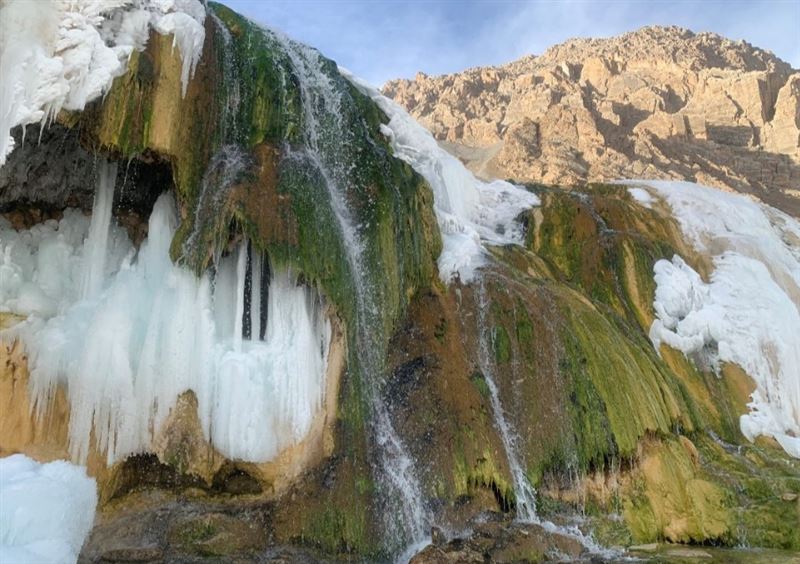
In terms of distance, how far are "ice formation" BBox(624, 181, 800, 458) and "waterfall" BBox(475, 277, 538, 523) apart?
13.0 ft

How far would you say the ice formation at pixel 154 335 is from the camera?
23.5 feet

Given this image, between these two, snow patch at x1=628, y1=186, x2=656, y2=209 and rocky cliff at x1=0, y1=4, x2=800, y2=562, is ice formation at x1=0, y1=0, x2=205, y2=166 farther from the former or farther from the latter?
snow patch at x1=628, y1=186, x2=656, y2=209

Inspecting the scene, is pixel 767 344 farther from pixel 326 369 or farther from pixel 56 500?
pixel 56 500

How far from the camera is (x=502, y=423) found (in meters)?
8.57

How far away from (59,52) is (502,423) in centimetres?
664

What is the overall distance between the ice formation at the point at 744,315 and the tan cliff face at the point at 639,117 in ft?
69.6

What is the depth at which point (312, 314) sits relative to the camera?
819 cm

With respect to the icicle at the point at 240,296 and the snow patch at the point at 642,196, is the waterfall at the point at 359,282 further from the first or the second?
the snow patch at the point at 642,196

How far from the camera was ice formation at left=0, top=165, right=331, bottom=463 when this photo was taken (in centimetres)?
718

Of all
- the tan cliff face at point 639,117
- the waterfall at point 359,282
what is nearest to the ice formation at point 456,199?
the waterfall at point 359,282

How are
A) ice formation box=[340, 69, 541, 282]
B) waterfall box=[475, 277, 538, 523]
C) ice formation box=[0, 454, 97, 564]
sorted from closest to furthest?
1. ice formation box=[0, 454, 97, 564]
2. waterfall box=[475, 277, 538, 523]
3. ice formation box=[340, 69, 541, 282]

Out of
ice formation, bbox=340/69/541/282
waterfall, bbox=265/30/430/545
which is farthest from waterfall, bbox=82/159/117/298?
ice formation, bbox=340/69/541/282

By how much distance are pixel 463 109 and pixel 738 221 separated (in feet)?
154

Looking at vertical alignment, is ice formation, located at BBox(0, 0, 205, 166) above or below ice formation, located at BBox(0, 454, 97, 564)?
above
